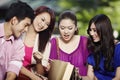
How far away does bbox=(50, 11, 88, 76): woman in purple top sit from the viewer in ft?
10.4

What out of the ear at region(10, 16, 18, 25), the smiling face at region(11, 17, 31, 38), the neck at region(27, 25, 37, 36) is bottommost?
the neck at region(27, 25, 37, 36)

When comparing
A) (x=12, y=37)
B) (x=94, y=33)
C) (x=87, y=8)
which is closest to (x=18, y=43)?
(x=12, y=37)

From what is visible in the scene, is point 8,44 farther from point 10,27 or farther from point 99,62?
point 99,62

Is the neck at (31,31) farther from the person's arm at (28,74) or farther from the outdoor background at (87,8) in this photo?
the outdoor background at (87,8)

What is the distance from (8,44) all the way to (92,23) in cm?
85

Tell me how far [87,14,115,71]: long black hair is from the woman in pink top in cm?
42

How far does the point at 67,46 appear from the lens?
128 inches

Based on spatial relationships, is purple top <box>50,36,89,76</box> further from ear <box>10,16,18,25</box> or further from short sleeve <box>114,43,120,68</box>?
Result: ear <box>10,16,18,25</box>

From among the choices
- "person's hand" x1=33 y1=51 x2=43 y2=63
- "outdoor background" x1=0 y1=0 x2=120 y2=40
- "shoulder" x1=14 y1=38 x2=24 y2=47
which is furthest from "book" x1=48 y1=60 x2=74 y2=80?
"outdoor background" x1=0 y1=0 x2=120 y2=40

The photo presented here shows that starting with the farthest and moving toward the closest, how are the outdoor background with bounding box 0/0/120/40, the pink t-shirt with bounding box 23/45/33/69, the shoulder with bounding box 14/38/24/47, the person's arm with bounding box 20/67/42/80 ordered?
the outdoor background with bounding box 0/0/120/40 < the pink t-shirt with bounding box 23/45/33/69 < the shoulder with bounding box 14/38/24/47 < the person's arm with bounding box 20/67/42/80

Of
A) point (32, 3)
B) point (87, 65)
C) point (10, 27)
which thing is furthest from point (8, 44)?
point (32, 3)

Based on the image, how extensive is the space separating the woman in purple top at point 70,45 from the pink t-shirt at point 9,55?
41cm

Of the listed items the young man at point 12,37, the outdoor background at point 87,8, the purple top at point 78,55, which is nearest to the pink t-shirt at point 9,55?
the young man at point 12,37

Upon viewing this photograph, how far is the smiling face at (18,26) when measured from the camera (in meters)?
2.88
